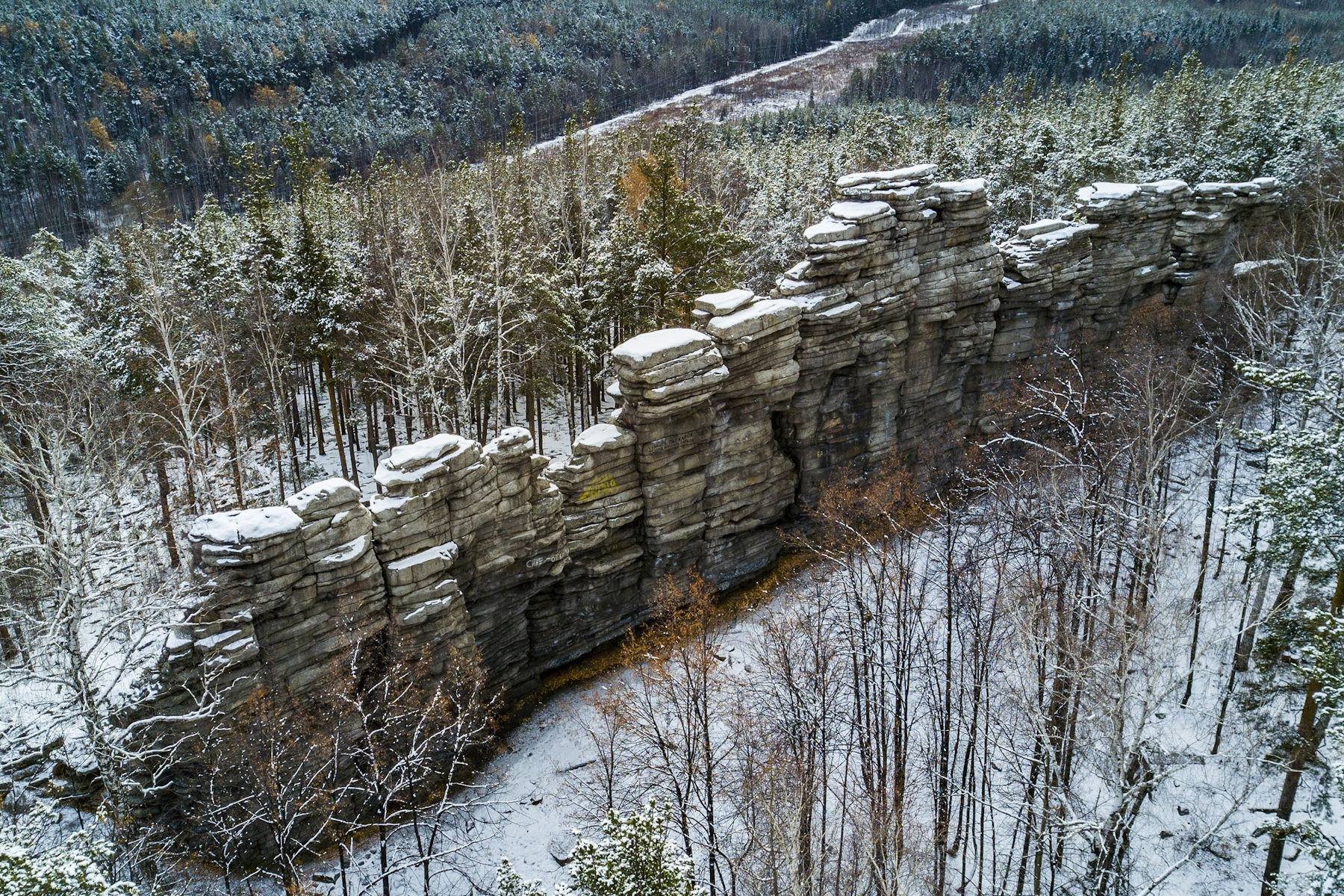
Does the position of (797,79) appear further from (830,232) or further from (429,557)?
(429,557)

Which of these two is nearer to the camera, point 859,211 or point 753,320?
point 753,320

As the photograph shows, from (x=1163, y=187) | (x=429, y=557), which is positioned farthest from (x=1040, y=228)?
(x=429, y=557)

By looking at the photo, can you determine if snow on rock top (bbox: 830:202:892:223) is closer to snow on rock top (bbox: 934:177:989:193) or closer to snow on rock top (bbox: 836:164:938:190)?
snow on rock top (bbox: 836:164:938:190)

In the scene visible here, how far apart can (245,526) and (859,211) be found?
24526mm

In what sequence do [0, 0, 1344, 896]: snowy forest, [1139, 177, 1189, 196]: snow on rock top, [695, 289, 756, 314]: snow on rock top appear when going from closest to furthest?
[0, 0, 1344, 896]: snowy forest, [695, 289, 756, 314]: snow on rock top, [1139, 177, 1189, 196]: snow on rock top

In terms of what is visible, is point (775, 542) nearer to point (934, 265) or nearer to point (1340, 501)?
point (934, 265)

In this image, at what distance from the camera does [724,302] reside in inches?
1234

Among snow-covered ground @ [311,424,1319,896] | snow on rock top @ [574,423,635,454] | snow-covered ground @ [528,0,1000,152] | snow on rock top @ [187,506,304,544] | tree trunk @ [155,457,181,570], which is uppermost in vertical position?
snow-covered ground @ [528,0,1000,152]

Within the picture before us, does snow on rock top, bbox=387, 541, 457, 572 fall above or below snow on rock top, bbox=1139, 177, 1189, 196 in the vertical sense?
below

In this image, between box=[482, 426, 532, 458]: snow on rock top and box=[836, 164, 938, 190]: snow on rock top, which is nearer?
box=[482, 426, 532, 458]: snow on rock top

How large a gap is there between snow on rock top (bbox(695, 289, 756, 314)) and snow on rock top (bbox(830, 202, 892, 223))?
5.59m

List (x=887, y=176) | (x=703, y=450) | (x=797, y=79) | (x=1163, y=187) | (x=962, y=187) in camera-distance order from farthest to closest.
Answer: (x=797, y=79) < (x=1163, y=187) < (x=962, y=187) < (x=887, y=176) < (x=703, y=450)

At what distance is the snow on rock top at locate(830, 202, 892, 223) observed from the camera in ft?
111

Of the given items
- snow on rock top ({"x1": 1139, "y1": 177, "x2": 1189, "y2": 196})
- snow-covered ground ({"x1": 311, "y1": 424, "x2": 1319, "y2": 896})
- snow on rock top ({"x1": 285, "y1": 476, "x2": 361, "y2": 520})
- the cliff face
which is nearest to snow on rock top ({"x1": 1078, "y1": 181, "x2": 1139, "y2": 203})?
the cliff face
